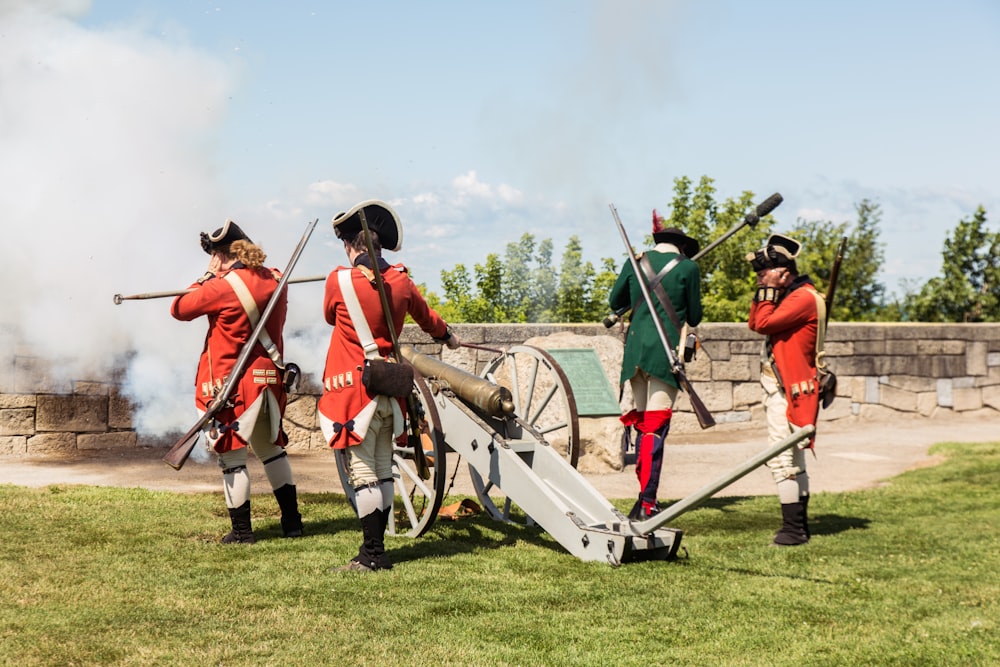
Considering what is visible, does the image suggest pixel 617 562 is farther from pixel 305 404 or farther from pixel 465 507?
pixel 305 404

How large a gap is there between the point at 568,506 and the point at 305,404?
445 cm

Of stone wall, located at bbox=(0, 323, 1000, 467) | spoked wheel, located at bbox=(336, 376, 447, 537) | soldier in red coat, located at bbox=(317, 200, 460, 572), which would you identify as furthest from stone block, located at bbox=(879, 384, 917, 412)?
soldier in red coat, located at bbox=(317, 200, 460, 572)

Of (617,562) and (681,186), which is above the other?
(681,186)

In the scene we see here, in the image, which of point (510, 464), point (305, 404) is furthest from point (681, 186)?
point (510, 464)

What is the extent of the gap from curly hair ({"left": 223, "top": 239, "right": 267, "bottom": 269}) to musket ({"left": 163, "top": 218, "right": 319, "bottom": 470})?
17cm

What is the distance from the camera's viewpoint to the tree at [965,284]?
15523mm

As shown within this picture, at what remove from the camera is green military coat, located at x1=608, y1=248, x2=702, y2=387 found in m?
5.67

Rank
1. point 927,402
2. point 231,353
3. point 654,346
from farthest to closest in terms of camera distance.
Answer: point 927,402 → point 654,346 → point 231,353

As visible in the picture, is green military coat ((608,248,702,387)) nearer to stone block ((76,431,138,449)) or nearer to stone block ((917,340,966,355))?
stone block ((76,431,138,449))

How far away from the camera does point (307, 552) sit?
4.97m

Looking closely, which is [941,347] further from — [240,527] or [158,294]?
[158,294]

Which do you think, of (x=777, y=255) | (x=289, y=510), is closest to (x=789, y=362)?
(x=777, y=255)

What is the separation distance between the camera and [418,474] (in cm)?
521

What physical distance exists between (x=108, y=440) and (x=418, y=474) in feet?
12.4
